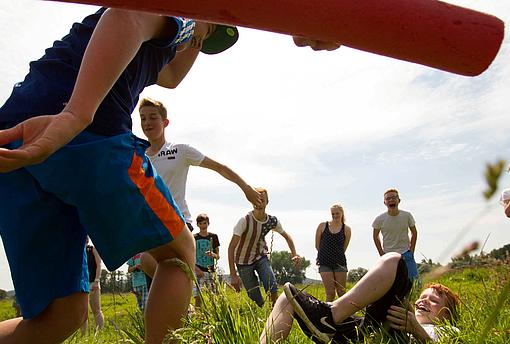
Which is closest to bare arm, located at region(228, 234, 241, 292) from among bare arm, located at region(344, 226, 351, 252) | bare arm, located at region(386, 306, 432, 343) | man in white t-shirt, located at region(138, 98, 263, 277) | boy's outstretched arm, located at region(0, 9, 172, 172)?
bare arm, located at region(344, 226, 351, 252)

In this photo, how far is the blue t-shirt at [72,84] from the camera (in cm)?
193

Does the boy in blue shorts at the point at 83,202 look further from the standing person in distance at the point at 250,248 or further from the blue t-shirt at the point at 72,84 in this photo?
the standing person in distance at the point at 250,248

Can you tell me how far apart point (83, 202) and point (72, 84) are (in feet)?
1.44

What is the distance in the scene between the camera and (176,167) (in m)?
5.16

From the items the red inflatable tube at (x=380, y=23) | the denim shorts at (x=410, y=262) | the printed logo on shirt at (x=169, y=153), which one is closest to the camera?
the red inflatable tube at (x=380, y=23)

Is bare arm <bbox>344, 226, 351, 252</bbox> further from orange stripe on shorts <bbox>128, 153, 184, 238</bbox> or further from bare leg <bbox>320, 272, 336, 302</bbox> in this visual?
orange stripe on shorts <bbox>128, 153, 184, 238</bbox>

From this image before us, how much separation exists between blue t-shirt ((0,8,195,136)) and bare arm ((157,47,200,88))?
265 mm

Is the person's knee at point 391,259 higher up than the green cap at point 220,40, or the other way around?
the green cap at point 220,40

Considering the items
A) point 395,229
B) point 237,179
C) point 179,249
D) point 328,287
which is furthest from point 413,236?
point 179,249

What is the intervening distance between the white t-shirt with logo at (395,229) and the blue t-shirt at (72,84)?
26.2 feet

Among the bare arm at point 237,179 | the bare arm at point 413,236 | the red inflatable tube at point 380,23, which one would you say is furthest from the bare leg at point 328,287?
the red inflatable tube at point 380,23

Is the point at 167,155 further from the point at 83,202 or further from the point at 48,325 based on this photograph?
the point at 83,202

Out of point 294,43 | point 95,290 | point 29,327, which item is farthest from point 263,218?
point 294,43

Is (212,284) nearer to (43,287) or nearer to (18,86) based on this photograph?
(43,287)
